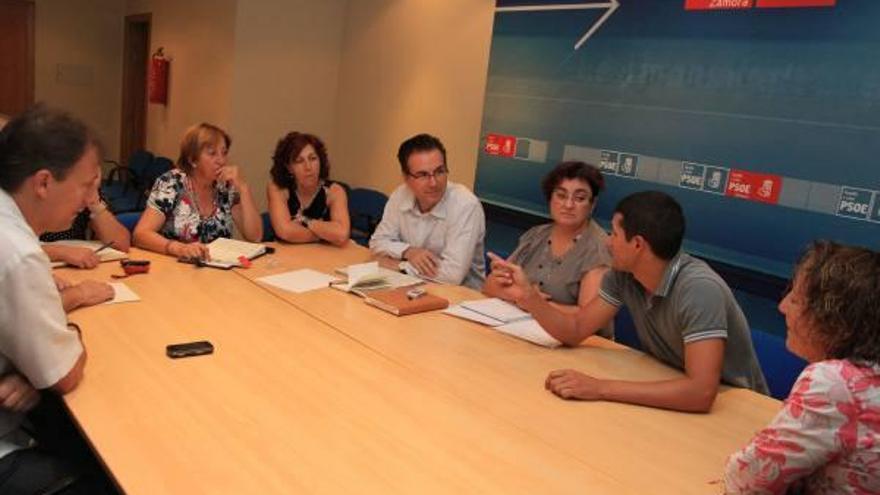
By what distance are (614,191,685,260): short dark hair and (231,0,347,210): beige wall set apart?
447 cm

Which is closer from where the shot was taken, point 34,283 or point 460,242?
point 34,283

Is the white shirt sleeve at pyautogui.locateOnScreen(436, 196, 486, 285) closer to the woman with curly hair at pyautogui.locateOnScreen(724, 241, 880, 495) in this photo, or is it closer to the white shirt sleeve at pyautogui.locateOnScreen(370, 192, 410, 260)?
A: the white shirt sleeve at pyautogui.locateOnScreen(370, 192, 410, 260)

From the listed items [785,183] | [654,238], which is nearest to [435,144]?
[654,238]

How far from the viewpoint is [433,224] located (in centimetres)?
315

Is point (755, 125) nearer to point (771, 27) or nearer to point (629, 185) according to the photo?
point (771, 27)

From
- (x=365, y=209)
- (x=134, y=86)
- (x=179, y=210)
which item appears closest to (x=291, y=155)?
(x=179, y=210)

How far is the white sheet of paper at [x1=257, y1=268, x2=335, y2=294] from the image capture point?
2607 mm

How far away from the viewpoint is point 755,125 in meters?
3.14

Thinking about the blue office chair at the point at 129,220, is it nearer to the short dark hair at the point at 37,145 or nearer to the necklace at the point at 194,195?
the necklace at the point at 194,195

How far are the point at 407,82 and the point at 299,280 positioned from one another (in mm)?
2988

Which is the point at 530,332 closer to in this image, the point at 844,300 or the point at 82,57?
the point at 844,300

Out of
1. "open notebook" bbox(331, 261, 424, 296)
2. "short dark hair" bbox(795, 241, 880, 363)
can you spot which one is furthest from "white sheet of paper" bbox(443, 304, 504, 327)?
"short dark hair" bbox(795, 241, 880, 363)

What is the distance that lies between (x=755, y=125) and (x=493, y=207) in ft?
5.92

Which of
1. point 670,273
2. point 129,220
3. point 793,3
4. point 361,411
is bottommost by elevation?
point 361,411
